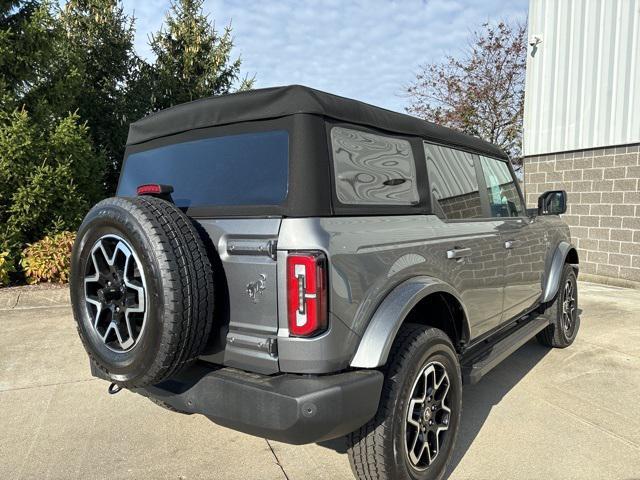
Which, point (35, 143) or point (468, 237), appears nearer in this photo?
point (468, 237)

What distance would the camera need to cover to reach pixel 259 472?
2510 mm

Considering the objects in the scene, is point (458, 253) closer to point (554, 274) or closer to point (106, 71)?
point (554, 274)

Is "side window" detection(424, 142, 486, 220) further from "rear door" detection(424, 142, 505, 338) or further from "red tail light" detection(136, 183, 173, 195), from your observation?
"red tail light" detection(136, 183, 173, 195)

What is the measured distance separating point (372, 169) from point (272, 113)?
575mm

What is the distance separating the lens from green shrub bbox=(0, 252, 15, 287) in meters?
7.02

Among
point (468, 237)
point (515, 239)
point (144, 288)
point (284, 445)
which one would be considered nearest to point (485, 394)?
point (515, 239)

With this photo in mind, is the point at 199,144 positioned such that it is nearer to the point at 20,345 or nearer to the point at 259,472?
the point at 259,472

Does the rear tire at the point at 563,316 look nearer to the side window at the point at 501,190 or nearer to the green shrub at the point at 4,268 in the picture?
the side window at the point at 501,190

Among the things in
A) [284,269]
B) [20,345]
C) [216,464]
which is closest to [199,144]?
[284,269]

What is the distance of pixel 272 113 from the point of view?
2148 millimetres

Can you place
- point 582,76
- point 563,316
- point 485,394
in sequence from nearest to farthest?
point 485,394 < point 563,316 < point 582,76

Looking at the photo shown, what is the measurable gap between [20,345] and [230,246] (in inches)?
151

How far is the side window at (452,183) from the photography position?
9.15 feet

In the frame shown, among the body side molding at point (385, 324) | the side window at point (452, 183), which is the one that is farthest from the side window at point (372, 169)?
the body side molding at point (385, 324)
